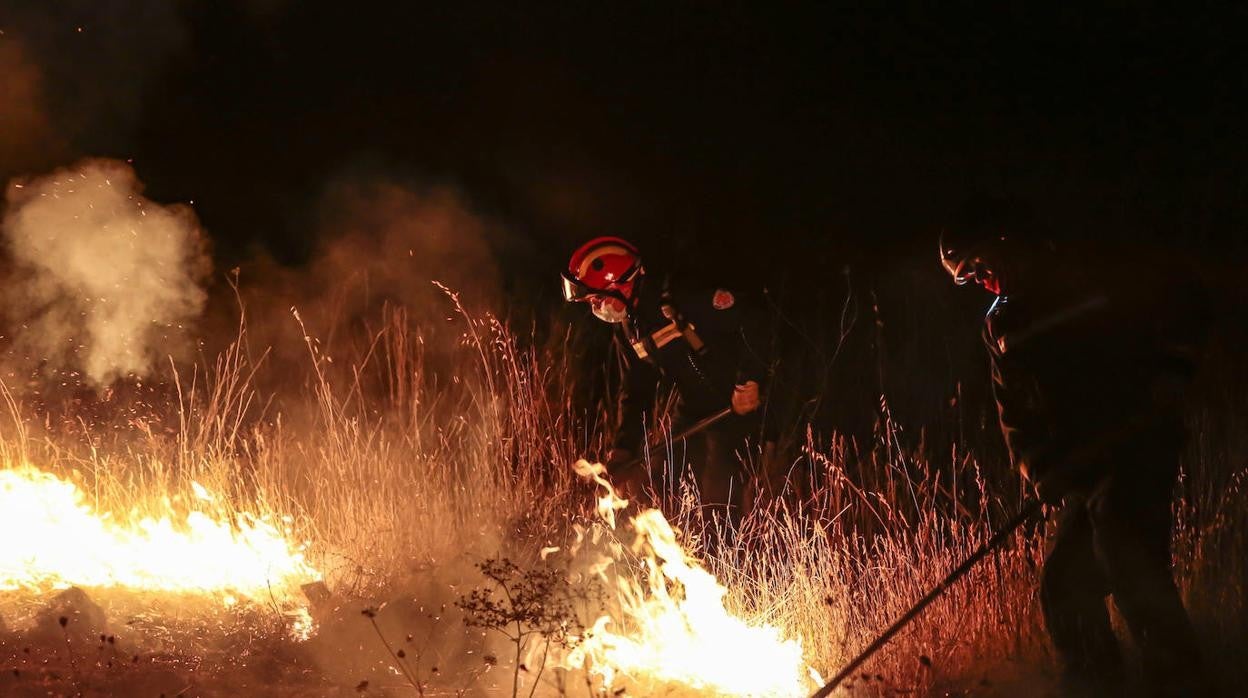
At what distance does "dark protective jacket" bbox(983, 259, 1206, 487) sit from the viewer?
4.83 meters

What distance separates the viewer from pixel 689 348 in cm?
829

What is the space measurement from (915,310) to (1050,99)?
3.81 metres

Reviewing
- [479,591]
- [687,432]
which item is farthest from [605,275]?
[479,591]

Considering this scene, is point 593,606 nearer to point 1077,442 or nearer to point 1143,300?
point 1077,442

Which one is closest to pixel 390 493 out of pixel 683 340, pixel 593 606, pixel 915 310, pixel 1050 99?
pixel 593 606

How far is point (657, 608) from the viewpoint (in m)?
5.69

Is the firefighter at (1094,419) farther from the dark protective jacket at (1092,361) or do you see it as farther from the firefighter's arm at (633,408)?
the firefighter's arm at (633,408)

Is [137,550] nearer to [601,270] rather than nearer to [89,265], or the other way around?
[89,265]

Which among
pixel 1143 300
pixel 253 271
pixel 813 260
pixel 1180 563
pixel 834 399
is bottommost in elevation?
pixel 1180 563

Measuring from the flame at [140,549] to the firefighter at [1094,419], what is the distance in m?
3.61

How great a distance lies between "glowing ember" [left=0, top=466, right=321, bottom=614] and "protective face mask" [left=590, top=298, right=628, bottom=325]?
255 cm

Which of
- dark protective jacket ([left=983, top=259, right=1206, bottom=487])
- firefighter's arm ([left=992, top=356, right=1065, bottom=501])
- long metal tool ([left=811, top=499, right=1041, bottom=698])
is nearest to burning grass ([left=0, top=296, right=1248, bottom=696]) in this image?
long metal tool ([left=811, top=499, right=1041, bottom=698])

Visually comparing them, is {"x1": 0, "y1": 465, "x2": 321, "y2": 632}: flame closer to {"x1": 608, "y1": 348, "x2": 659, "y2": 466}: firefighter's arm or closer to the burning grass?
the burning grass

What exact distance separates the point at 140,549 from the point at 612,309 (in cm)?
323
